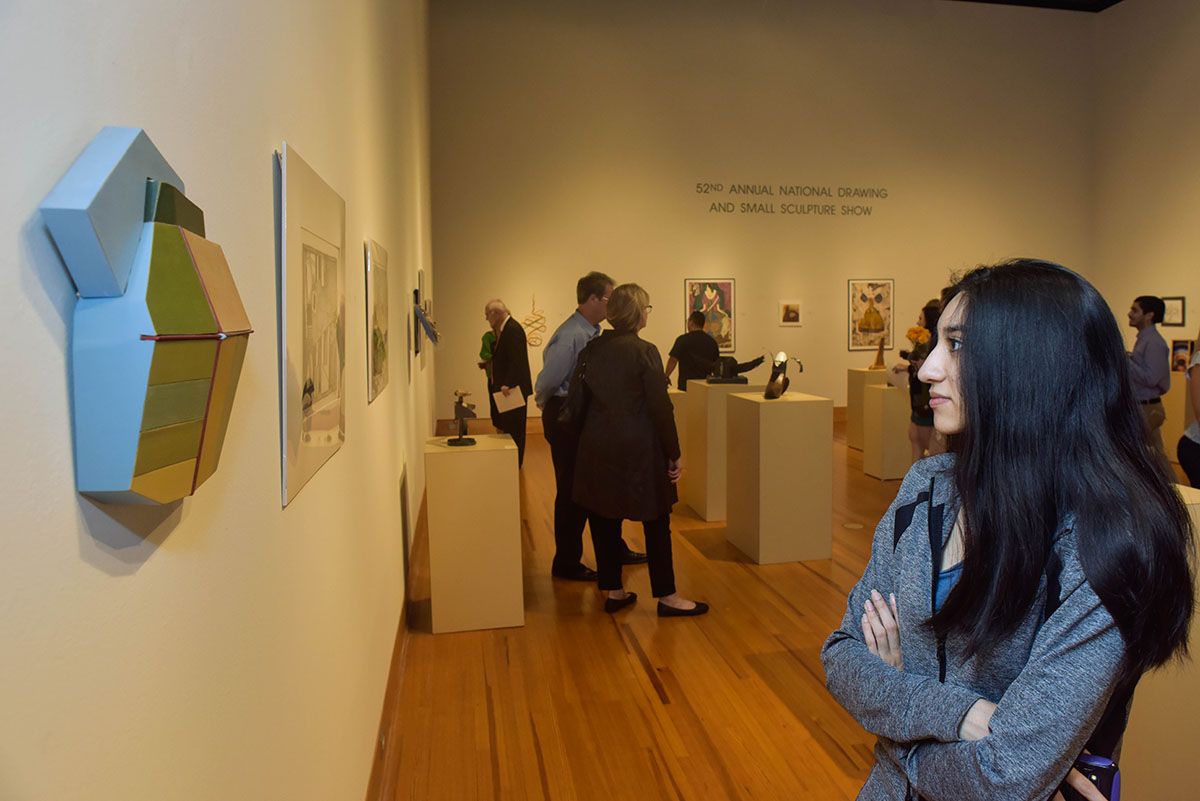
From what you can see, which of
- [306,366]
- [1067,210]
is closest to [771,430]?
[306,366]

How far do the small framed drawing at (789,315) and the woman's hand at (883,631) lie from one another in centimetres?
1238

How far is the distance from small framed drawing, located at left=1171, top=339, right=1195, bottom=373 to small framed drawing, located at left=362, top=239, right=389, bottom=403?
11964mm

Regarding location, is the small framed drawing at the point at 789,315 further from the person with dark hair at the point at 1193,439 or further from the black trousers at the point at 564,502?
the person with dark hair at the point at 1193,439

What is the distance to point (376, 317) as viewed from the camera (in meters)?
3.78

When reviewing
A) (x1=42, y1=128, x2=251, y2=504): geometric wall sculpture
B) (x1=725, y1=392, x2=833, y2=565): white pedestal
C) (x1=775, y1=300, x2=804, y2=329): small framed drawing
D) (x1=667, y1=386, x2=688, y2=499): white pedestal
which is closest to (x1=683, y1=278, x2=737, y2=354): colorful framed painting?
(x1=775, y1=300, x2=804, y2=329): small framed drawing

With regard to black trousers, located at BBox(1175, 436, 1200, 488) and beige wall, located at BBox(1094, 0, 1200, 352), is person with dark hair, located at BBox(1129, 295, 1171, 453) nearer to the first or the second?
beige wall, located at BBox(1094, 0, 1200, 352)

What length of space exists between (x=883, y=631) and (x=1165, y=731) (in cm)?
170

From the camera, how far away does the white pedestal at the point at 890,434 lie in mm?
8992

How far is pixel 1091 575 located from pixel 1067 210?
15.6 m

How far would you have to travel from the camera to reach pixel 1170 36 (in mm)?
12852

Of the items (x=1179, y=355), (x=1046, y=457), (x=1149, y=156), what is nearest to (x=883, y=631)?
(x=1046, y=457)

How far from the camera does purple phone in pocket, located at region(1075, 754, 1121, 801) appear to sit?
1.36 metres

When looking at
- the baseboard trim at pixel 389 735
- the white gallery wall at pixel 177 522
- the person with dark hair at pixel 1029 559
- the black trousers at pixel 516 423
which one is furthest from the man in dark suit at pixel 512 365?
→ the person with dark hair at pixel 1029 559

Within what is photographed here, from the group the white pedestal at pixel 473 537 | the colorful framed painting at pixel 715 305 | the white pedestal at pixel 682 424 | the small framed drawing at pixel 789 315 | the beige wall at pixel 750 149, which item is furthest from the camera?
the small framed drawing at pixel 789 315
